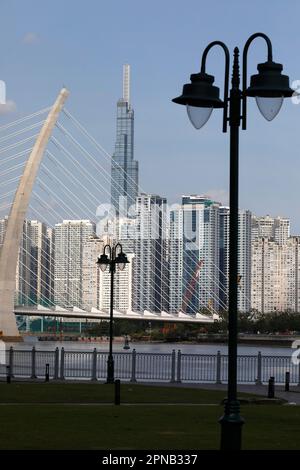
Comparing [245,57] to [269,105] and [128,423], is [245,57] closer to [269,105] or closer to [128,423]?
[269,105]

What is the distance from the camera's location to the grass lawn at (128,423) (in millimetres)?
13570

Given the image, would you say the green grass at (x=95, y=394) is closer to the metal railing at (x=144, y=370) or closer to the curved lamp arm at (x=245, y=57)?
the metal railing at (x=144, y=370)

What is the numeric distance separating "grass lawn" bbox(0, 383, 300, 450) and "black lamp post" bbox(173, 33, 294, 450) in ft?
6.27

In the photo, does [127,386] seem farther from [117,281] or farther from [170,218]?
[170,218]

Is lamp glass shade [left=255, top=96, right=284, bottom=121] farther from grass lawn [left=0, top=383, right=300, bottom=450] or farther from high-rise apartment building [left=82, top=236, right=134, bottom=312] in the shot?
high-rise apartment building [left=82, top=236, right=134, bottom=312]

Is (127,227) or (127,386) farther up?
(127,227)

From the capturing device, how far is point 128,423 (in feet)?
54.0

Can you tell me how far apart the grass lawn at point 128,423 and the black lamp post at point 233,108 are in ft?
6.27

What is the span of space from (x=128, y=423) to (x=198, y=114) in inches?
268

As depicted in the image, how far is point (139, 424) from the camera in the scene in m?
16.4

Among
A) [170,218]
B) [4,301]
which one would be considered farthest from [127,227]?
[4,301]

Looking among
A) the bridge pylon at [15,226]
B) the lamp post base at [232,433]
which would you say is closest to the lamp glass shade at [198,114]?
the lamp post base at [232,433]

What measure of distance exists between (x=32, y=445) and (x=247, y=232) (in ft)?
599
